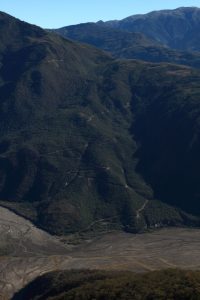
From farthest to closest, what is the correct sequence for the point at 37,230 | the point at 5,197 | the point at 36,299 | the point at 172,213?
the point at 5,197, the point at 172,213, the point at 37,230, the point at 36,299

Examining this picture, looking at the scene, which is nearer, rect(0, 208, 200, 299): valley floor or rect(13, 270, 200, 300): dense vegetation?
rect(13, 270, 200, 300): dense vegetation

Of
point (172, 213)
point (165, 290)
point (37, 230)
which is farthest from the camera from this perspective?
point (172, 213)

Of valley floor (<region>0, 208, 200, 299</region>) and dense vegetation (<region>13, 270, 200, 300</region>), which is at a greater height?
dense vegetation (<region>13, 270, 200, 300</region>)

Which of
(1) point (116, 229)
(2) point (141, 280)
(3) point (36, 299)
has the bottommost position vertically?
(1) point (116, 229)

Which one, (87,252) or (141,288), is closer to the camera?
(141,288)

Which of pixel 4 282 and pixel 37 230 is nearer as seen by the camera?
pixel 4 282

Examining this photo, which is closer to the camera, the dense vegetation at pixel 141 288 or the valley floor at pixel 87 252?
the dense vegetation at pixel 141 288

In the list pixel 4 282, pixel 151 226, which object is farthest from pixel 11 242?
pixel 151 226

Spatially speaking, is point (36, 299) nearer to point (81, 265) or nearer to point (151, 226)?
point (81, 265)

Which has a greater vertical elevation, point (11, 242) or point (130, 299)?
point (130, 299)

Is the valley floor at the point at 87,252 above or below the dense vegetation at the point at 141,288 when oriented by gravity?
below

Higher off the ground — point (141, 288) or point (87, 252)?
point (141, 288)
